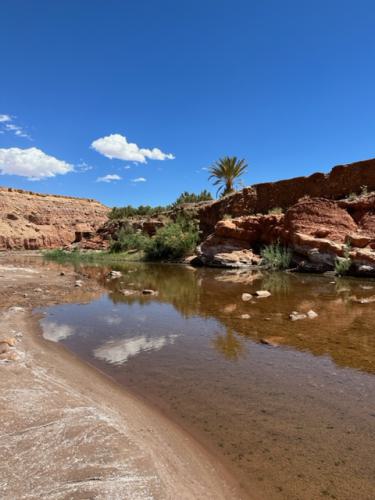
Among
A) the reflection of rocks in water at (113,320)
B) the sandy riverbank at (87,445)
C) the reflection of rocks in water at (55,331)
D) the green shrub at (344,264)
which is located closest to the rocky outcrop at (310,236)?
the green shrub at (344,264)

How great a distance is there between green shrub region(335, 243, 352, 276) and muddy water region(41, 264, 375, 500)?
21.0 ft

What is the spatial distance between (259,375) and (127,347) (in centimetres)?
221

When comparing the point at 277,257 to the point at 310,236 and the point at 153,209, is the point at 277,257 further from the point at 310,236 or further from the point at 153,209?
the point at 153,209

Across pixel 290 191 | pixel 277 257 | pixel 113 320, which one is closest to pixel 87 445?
pixel 113 320

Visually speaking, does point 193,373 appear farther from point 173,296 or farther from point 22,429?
point 173,296

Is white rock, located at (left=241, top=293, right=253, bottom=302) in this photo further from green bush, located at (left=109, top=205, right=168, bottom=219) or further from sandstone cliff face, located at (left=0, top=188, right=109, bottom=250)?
sandstone cliff face, located at (left=0, top=188, right=109, bottom=250)

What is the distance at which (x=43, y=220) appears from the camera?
194ft

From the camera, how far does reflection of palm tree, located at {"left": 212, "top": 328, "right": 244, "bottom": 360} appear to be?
17.4 feet

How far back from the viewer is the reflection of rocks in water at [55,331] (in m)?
6.09

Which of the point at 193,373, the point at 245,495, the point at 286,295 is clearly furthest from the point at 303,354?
the point at 286,295

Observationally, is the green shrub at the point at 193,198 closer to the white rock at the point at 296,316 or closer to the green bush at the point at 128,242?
the green bush at the point at 128,242

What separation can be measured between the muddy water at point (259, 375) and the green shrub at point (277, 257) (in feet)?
31.5

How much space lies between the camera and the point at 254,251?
22656mm

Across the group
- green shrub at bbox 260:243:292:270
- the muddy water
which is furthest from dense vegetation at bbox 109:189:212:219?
the muddy water
